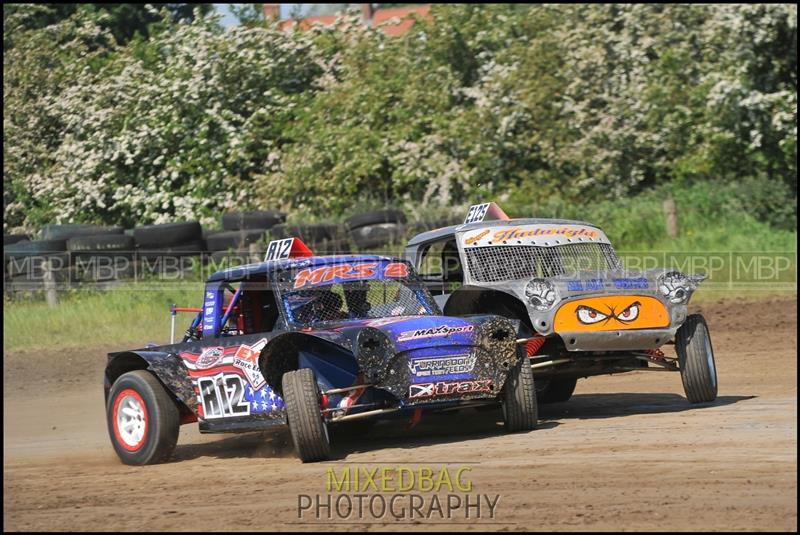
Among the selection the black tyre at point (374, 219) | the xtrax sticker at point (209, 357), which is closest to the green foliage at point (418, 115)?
the black tyre at point (374, 219)

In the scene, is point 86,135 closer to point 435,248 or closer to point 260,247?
point 260,247

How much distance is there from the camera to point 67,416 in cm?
1303

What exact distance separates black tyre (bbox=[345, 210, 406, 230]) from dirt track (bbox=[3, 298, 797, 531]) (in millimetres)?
8500

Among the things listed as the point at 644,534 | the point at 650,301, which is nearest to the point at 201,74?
the point at 650,301

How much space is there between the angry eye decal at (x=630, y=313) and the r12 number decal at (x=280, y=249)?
9.52 ft

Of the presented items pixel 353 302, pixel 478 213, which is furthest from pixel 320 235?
pixel 353 302

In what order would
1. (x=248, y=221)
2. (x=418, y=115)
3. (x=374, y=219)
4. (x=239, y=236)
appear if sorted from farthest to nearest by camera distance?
(x=418, y=115)
(x=248, y=221)
(x=374, y=219)
(x=239, y=236)

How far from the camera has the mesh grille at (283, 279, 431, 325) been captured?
31.4ft

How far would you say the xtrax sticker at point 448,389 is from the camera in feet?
27.7

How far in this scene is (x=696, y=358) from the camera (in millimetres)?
10094

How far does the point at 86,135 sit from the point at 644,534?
2475 cm

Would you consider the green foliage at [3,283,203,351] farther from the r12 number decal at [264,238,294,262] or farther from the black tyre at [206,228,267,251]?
the r12 number decal at [264,238,294,262]

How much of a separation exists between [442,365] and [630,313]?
2060 millimetres

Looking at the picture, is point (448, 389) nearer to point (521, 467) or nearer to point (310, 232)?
point (521, 467)
